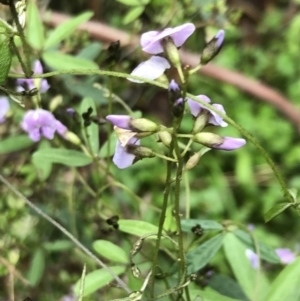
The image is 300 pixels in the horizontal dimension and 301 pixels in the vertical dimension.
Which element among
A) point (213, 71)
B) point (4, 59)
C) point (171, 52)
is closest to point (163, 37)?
point (171, 52)

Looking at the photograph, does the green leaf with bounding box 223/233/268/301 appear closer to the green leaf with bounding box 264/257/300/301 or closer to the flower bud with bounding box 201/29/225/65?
the green leaf with bounding box 264/257/300/301

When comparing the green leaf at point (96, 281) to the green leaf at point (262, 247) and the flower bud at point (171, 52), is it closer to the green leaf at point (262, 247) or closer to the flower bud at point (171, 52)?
the green leaf at point (262, 247)

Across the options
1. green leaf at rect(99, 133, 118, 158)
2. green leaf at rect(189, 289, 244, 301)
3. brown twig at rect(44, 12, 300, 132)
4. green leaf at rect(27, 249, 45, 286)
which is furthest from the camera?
brown twig at rect(44, 12, 300, 132)

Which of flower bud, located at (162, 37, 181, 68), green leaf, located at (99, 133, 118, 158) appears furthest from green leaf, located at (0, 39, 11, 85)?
green leaf, located at (99, 133, 118, 158)

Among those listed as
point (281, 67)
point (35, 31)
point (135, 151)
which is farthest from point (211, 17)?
point (135, 151)

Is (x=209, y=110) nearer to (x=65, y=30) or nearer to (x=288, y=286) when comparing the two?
(x=288, y=286)

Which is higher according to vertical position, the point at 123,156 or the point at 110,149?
the point at 123,156

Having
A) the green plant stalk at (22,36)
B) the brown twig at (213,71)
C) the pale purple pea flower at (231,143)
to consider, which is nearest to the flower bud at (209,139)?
the pale purple pea flower at (231,143)

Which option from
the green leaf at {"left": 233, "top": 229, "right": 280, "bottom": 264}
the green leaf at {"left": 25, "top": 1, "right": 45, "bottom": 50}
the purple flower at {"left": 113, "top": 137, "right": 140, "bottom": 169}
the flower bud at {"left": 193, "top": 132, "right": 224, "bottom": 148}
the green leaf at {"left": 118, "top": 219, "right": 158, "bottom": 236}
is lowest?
the green leaf at {"left": 233, "top": 229, "right": 280, "bottom": 264}
